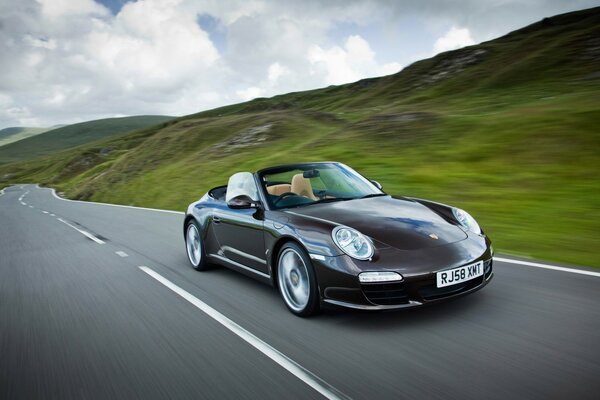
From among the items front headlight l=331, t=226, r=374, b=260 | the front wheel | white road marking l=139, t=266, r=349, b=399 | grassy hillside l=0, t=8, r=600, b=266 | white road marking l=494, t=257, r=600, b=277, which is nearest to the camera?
white road marking l=139, t=266, r=349, b=399

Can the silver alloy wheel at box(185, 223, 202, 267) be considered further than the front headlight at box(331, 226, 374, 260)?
Yes

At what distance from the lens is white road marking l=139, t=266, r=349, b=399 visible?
9.25 feet

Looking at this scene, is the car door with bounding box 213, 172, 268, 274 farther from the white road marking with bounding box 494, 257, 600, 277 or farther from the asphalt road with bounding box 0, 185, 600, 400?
the white road marking with bounding box 494, 257, 600, 277

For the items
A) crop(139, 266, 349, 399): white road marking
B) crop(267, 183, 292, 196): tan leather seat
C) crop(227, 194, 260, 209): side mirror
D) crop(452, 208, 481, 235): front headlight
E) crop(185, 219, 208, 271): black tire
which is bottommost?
crop(139, 266, 349, 399): white road marking

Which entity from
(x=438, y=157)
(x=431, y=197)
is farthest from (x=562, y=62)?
(x=431, y=197)

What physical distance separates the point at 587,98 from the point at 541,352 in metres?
16.6

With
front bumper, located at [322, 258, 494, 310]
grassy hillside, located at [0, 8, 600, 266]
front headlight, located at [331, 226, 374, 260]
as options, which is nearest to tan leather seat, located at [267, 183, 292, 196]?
front headlight, located at [331, 226, 374, 260]

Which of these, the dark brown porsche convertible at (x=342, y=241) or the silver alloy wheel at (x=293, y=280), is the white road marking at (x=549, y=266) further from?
the silver alloy wheel at (x=293, y=280)

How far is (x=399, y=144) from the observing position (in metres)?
15.7

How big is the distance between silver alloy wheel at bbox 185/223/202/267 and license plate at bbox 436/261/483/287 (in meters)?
3.48

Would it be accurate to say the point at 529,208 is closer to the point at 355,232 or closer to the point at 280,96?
the point at 355,232

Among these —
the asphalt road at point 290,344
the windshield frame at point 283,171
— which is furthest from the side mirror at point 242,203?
the asphalt road at point 290,344

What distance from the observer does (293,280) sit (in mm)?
4289

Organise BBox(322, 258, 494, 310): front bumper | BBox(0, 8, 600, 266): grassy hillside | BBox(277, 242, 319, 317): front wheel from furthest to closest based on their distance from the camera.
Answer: BBox(0, 8, 600, 266): grassy hillside, BBox(277, 242, 319, 317): front wheel, BBox(322, 258, 494, 310): front bumper
